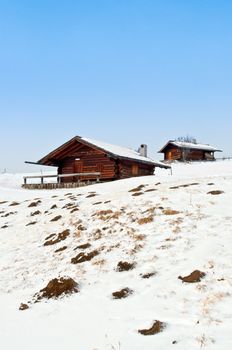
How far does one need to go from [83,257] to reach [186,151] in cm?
5797

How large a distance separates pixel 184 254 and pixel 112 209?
5.44 m

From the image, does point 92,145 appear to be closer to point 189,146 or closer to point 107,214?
point 107,214

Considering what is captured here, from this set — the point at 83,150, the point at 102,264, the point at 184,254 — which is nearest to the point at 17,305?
the point at 102,264

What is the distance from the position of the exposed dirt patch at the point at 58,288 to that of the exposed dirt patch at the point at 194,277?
240cm

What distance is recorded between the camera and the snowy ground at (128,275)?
5.53 m

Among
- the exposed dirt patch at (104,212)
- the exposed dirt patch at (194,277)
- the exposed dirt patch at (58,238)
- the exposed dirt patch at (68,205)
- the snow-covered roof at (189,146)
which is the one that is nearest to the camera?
the exposed dirt patch at (194,277)

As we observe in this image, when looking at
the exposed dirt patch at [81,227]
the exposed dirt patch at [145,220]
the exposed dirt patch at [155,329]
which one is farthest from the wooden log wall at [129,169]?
the exposed dirt patch at [155,329]

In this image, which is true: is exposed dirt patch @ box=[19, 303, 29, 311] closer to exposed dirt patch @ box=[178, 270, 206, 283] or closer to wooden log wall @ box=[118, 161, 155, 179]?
exposed dirt patch @ box=[178, 270, 206, 283]

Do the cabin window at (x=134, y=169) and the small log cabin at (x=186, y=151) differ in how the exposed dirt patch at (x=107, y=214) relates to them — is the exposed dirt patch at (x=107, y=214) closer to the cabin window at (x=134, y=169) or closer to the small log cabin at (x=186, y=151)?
the cabin window at (x=134, y=169)

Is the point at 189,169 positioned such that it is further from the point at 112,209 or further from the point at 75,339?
the point at 75,339

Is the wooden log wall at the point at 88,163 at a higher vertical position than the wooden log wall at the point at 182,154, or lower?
lower

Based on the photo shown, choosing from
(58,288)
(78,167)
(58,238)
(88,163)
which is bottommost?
(58,288)

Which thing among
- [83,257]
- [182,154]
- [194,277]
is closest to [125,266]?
[83,257]

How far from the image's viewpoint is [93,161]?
107ft
